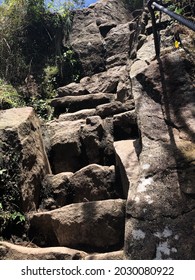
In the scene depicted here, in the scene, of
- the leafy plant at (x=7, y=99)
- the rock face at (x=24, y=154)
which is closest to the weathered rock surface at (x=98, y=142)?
the rock face at (x=24, y=154)

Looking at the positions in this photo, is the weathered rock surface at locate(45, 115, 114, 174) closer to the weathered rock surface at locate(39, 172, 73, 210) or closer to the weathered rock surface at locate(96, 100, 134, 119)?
the weathered rock surface at locate(96, 100, 134, 119)

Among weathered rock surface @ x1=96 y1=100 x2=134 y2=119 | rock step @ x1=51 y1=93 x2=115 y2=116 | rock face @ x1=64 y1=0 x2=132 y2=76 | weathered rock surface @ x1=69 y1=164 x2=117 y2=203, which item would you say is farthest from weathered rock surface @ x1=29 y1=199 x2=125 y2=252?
rock face @ x1=64 y1=0 x2=132 y2=76

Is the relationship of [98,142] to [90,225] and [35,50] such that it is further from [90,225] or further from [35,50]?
[35,50]

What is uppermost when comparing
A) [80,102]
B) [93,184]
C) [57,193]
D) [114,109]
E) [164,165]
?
[164,165]

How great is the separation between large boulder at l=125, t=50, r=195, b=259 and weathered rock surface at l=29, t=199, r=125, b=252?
0.37 metres

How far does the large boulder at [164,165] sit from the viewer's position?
2.51m

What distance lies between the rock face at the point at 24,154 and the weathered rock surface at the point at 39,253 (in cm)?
76

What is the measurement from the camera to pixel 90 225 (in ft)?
10.5

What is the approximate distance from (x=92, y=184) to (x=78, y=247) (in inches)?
34.1

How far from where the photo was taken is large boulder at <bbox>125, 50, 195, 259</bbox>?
251cm

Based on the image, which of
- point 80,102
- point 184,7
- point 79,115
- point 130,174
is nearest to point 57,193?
point 130,174

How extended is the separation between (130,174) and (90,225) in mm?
571

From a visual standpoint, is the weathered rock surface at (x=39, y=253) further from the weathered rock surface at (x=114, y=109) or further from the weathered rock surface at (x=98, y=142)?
the weathered rock surface at (x=114, y=109)

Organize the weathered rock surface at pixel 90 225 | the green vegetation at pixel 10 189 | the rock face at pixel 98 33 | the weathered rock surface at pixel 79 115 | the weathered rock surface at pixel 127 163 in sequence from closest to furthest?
the weathered rock surface at pixel 90 225 → the weathered rock surface at pixel 127 163 → the green vegetation at pixel 10 189 → the weathered rock surface at pixel 79 115 → the rock face at pixel 98 33
